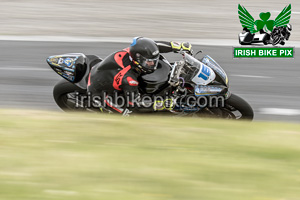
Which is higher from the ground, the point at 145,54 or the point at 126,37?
the point at 145,54

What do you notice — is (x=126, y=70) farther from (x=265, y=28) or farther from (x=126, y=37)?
(x=265, y=28)

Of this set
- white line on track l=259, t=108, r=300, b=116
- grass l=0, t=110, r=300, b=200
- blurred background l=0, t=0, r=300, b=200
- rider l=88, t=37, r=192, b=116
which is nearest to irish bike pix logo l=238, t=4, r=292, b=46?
blurred background l=0, t=0, r=300, b=200

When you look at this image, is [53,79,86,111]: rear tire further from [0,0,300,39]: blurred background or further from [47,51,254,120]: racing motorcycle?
[0,0,300,39]: blurred background

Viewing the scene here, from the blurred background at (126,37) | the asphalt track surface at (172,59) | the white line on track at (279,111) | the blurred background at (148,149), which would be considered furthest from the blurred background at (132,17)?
the white line on track at (279,111)

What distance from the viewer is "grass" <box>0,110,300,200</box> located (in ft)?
12.9

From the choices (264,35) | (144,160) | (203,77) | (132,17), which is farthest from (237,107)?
(132,17)

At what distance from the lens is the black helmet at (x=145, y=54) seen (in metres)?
6.80

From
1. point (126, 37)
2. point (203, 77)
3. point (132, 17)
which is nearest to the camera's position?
point (203, 77)

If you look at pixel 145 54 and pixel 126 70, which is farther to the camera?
pixel 126 70

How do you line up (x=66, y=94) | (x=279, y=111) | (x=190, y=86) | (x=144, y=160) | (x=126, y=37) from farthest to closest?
1. (x=126, y=37)
2. (x=279, y=111)
3. (x=66, y=94)
4. (x=190, y=86)
5. (x=144, y=160)

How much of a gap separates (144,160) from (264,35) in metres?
8.96

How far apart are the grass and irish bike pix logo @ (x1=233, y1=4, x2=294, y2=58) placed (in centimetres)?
591

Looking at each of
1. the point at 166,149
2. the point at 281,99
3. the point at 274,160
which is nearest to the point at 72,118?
the point at 166,149

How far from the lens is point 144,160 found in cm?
454
